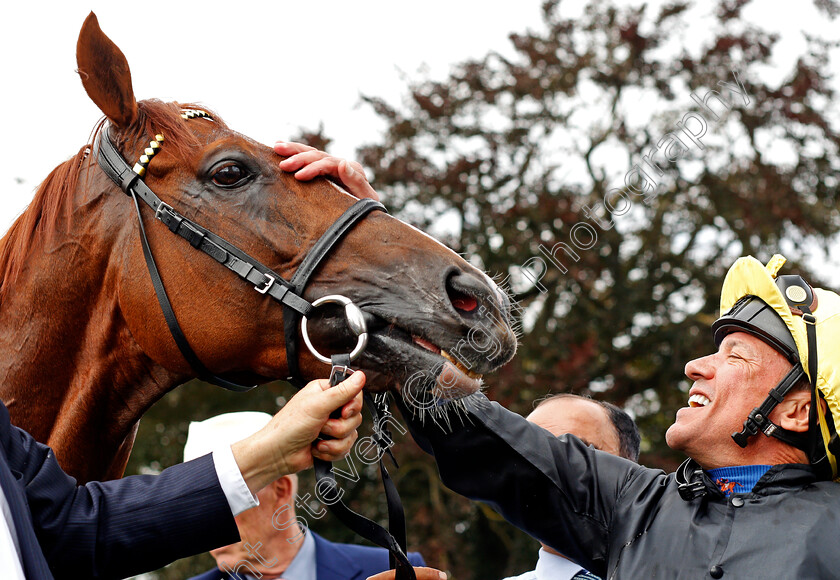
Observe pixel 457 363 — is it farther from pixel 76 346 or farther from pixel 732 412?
pixel 76 346

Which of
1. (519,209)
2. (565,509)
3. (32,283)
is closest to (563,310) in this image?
(519,209)

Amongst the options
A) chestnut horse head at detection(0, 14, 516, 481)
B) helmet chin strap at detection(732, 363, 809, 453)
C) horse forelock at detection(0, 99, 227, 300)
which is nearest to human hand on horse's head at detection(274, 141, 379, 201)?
chestnut horse head at detection(0, 14, 516, 481)

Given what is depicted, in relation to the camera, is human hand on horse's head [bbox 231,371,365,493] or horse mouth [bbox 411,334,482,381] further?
horse mouth [bbox 411,334,482,381]

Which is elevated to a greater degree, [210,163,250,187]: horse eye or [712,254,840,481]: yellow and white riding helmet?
[712,254,840,481]: yellow and white riding helmet

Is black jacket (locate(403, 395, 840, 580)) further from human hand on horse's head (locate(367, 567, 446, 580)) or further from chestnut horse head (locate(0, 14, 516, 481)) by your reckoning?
chestnut horse head (locate(0, 14, 516, 481))

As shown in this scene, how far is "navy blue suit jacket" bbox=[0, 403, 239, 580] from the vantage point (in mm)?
2020

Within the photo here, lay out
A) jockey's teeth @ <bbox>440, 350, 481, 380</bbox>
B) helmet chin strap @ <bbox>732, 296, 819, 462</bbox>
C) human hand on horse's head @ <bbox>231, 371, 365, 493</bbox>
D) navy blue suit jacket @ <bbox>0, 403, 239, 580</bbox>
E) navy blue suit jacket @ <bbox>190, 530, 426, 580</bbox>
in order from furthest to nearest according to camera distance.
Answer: navy blue suit jacket @ <bbox>190, 530, 426, 580</bbox>, helmet chin strap @ <bbox>732, 296, 819, 462</bbox>, jockey's teeth @ <bbox>440, 350, 481, 380</bbox>, human hand on horse's head @ <bbox>231, 371, 365, 493</bbox>, navy blue suit jacket @ <bbox>0, 403, 239, 580</bbox>

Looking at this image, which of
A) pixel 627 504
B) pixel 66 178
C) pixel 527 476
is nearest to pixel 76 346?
pixel 66 178

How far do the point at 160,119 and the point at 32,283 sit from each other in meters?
0.66

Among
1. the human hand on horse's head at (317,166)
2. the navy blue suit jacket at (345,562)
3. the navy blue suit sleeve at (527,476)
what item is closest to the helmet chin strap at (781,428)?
the navy blue suit sleeve at (527,476)

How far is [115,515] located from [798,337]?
83.2 inches

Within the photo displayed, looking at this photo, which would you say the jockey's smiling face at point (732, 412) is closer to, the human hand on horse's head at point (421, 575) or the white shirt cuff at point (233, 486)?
the human hand on horse's head at point (421, 575)

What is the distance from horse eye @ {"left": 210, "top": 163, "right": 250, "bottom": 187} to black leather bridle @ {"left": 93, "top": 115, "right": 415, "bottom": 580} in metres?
0.16

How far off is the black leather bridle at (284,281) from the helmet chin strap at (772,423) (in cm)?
114
